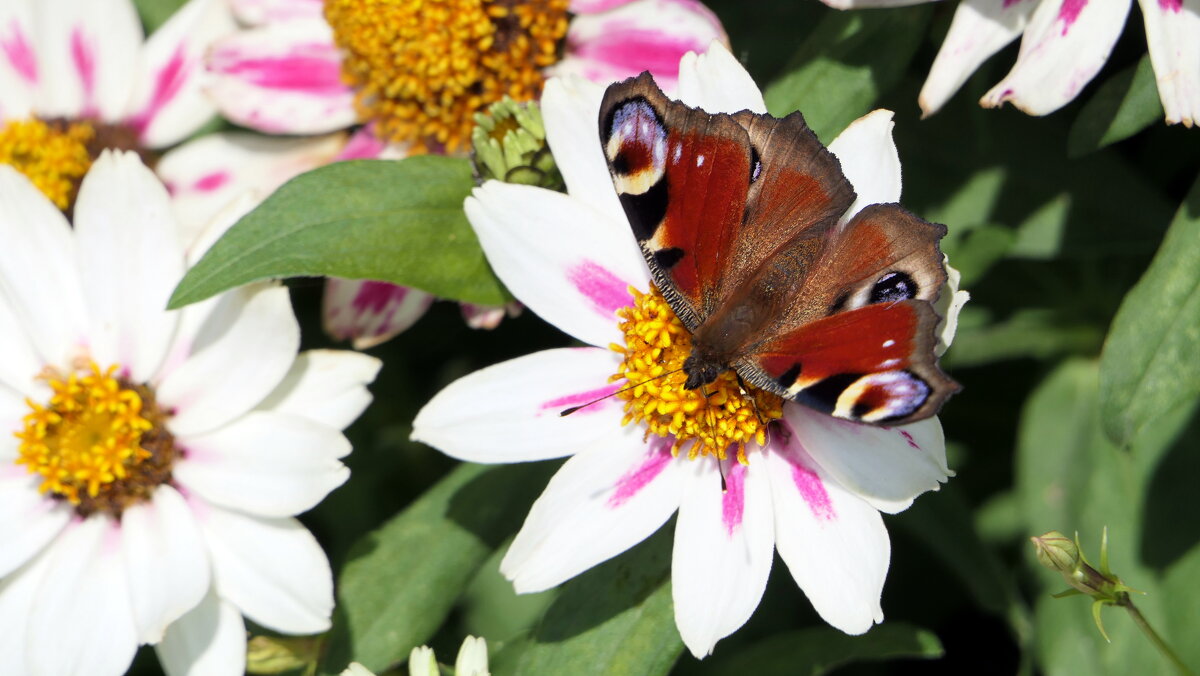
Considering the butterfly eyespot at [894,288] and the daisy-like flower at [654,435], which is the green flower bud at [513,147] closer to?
the daisy-like flower at [654,435]

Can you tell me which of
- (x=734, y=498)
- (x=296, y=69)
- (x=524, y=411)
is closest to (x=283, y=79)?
(x=296, y=69)

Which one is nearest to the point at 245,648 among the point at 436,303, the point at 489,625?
the point at 489,625

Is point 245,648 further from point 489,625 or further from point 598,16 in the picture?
point 598,16

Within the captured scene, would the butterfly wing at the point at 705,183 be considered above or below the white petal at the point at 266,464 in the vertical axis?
above

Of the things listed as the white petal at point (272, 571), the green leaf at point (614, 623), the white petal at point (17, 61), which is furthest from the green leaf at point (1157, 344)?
the white petal at point (17, 61)

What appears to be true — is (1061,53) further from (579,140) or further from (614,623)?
(614,623)

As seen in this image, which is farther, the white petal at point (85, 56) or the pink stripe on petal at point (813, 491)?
the white petal at point (85, 56)
